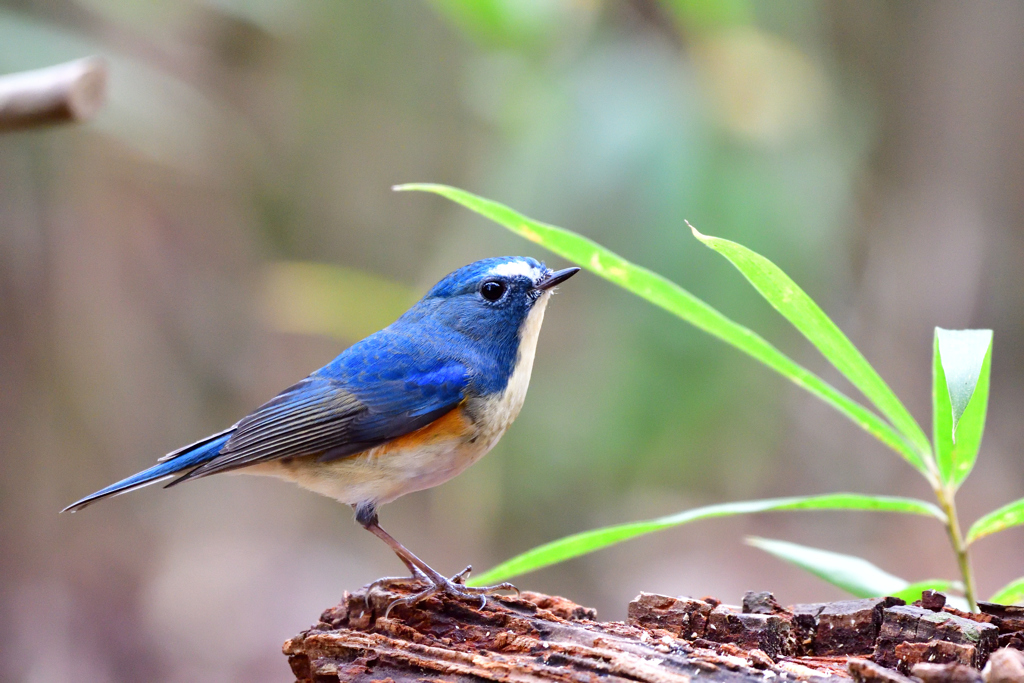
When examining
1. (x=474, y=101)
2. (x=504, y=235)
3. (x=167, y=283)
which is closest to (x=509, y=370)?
(x=504, y=235)

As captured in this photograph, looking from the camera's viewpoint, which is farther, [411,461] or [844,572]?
[411,461]

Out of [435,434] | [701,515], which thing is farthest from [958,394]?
[435,434]

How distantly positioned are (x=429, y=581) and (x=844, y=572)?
1116 mm

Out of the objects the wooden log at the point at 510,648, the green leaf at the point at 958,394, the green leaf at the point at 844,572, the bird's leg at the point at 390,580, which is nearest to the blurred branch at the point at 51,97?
the bird's leg at the point at 390,580

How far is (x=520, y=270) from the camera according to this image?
2.85m

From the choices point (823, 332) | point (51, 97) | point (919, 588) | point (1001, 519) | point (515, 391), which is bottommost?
point (919, 588)

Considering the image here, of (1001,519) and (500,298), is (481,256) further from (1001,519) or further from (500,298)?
(1001,519)

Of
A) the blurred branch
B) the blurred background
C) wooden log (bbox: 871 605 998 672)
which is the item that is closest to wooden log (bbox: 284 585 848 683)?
wooden log (bbox: 871 605 998 672)

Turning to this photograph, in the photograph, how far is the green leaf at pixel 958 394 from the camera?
1.69m

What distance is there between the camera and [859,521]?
21.0ft

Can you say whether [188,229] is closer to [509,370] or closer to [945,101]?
[509,370]

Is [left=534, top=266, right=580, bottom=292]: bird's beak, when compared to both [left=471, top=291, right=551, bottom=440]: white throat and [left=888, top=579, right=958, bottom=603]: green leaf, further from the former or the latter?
[left=888, top=579, right=958, bottom=603]: green leaf

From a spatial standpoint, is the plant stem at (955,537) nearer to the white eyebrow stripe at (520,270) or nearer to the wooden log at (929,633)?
the wooden log at (929,633)

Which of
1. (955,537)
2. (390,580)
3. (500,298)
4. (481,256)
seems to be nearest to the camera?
(955,537)
